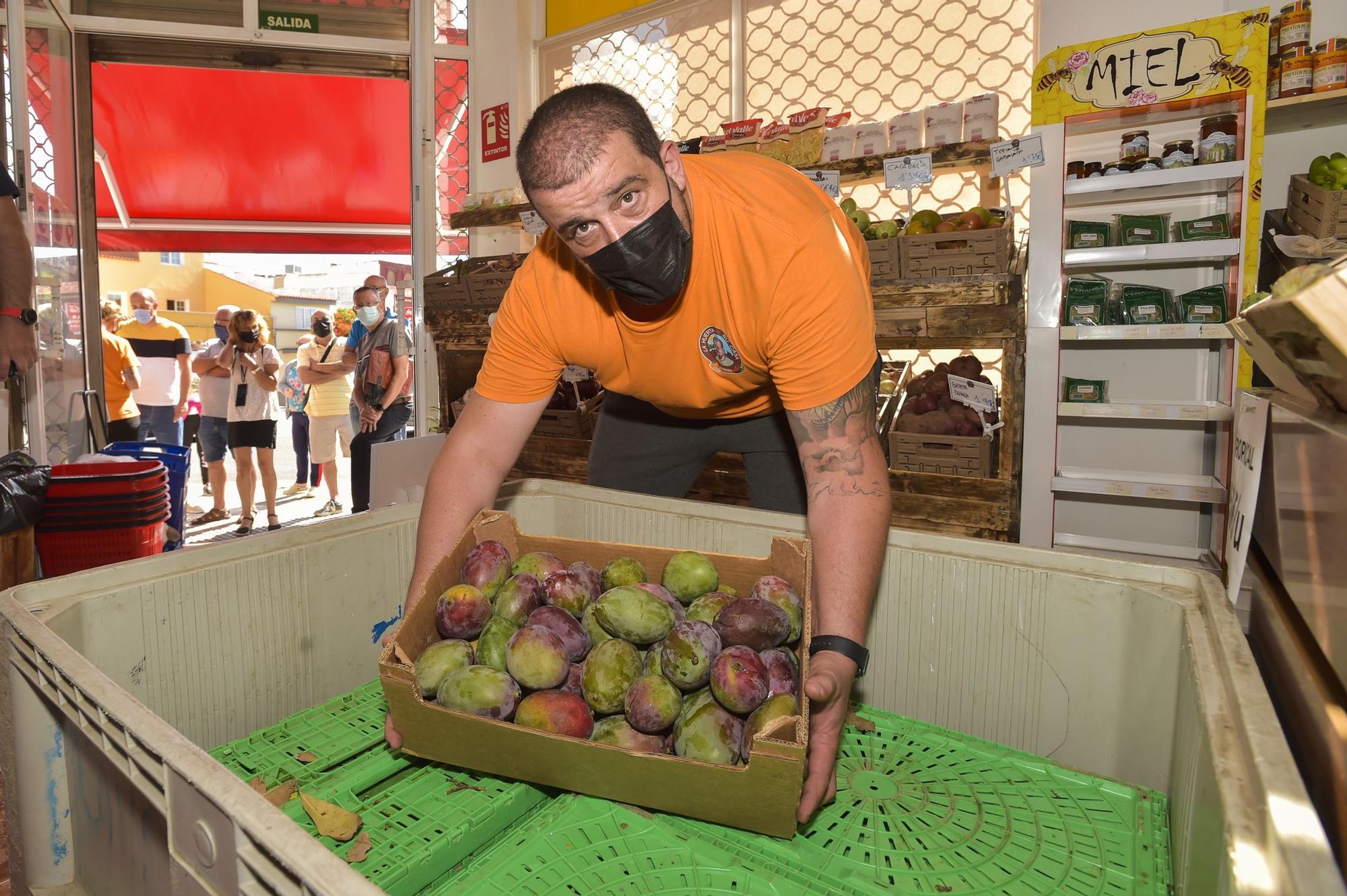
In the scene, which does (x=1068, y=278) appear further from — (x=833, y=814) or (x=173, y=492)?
(x=173, y=492)

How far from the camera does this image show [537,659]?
93cm

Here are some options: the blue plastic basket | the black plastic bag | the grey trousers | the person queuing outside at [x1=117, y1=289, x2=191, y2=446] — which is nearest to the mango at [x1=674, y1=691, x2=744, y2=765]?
the grey trousers

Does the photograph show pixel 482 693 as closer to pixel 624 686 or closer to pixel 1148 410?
pixel 624 686

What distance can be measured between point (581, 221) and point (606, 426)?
34.2 inches

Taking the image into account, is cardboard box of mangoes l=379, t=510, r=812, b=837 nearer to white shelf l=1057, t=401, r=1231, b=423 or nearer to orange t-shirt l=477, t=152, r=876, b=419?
orange t-shirt l=477, t=152, r=876, b=419

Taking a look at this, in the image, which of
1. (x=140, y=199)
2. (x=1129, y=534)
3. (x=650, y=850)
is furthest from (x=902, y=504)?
(x=140, y=199)

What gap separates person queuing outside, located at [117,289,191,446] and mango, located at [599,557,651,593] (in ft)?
20.7

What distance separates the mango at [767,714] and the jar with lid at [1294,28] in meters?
3.18

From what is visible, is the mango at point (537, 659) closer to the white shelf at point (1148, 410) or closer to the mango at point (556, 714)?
the mango at point (556, 714)

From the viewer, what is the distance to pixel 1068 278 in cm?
276

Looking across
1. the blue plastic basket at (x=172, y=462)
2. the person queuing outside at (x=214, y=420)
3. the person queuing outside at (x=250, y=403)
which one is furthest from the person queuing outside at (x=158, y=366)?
the blue plastic basket at (x=172, y=462)

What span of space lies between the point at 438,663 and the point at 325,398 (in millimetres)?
5820

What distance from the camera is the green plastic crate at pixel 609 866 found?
848mm

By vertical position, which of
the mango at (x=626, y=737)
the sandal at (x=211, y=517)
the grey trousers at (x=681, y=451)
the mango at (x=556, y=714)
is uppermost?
the grey trousers at (x=681, y=451)
